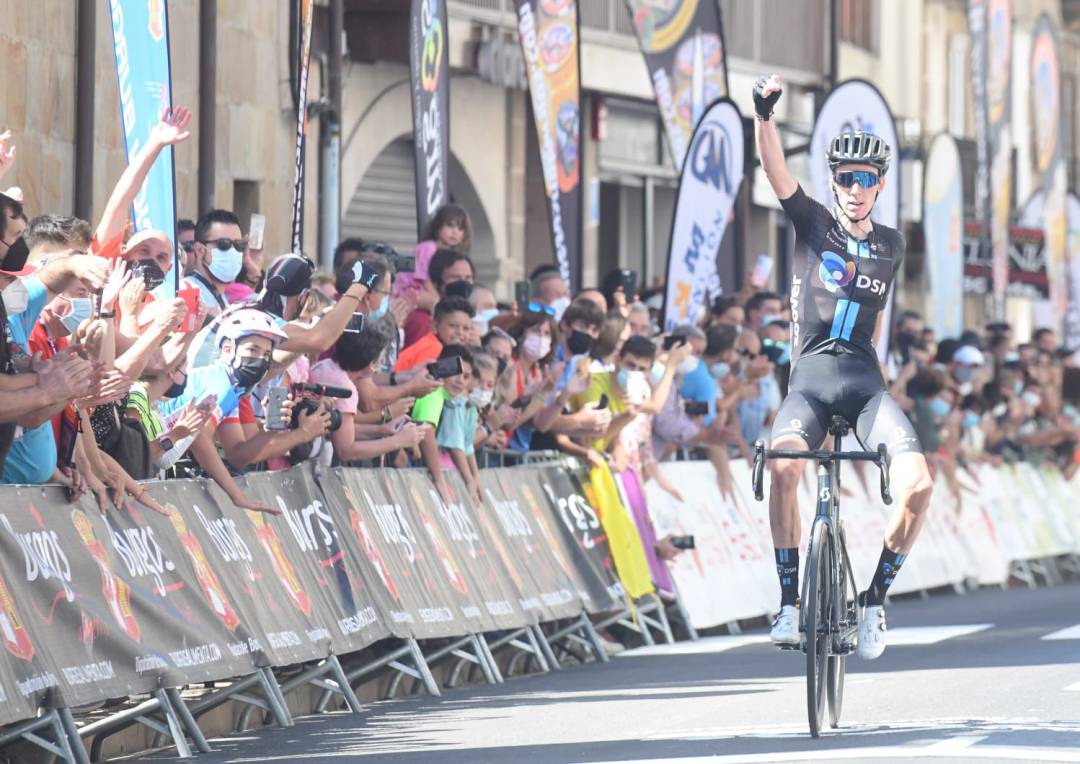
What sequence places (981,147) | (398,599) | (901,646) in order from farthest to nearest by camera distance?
(981,147)
(901,646)
(398,599)

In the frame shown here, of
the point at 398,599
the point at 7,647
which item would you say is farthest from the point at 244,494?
the point at 7,647

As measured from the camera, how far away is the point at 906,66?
139 feet

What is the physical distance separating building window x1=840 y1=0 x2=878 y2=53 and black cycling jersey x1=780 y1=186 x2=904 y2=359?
27.8 metres

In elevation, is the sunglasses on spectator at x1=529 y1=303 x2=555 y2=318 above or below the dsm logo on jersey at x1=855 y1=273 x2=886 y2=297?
below

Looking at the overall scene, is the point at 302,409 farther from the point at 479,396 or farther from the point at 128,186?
the point at 479,396

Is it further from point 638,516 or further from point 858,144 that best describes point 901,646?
point 858,144

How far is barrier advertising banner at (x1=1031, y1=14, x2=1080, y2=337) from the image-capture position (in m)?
34.0

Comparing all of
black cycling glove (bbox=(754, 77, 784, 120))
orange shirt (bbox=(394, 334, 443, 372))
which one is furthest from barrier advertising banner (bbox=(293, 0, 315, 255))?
black cycling glove (bbox=(754, 77, 784, 120))

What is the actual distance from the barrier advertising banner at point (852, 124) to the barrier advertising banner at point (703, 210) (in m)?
1.83

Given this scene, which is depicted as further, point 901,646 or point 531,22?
point 531,22

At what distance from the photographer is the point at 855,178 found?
1118 centimetres

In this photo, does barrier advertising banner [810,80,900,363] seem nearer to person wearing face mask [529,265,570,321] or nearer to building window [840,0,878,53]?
person wearing face mask [529,265,570,321]

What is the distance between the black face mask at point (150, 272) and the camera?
11.3m

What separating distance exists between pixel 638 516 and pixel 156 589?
6.98 meters
